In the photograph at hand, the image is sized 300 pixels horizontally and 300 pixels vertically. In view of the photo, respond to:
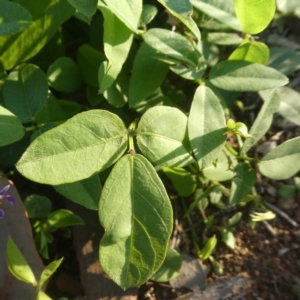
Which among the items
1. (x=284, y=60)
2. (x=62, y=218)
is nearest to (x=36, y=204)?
(x=62, y=218)

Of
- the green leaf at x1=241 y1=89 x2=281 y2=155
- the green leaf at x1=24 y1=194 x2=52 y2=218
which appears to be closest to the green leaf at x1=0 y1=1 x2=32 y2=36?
the green leaf at x1=24 y1=194 x2=52 y2=218

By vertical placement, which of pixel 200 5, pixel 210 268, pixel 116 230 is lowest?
pixel 210 268

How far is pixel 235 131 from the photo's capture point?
0.97 metres

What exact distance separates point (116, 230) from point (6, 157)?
43 centimetres

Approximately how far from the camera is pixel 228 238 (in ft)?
4.30

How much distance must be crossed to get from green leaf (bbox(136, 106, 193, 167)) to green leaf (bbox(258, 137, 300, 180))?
25cm

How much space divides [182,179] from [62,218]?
32cm

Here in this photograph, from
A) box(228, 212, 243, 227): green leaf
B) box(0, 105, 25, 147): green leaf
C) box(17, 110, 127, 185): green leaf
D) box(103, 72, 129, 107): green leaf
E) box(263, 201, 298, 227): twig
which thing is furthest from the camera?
box(263, 201, 298, 227): twig

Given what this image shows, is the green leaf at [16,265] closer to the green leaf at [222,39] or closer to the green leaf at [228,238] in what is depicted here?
the green leaf at [228,238]

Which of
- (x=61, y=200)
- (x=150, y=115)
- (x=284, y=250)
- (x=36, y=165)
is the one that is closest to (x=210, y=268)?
(x=284, y=250)

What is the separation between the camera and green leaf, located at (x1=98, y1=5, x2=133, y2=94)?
0.98 metres

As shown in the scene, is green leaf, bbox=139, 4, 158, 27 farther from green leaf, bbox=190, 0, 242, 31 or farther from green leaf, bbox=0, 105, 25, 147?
green leaf, bbox=0, 105, 25, 147

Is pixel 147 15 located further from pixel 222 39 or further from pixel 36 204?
pixel 36 204

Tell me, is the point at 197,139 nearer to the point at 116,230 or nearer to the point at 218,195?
the point at 116,230
